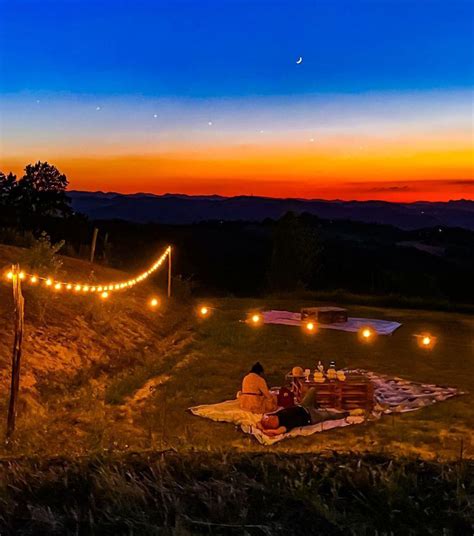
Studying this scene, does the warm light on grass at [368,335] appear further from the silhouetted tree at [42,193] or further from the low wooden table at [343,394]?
the silhouetted tree at [42,193]

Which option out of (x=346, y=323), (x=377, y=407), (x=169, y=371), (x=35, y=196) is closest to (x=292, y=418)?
(x=377, y=407)

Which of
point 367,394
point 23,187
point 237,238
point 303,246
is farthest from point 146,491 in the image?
point 237,238

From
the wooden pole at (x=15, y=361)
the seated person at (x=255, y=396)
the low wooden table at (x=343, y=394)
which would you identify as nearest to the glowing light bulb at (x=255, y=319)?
the low wooden table at (x=343, y=394)

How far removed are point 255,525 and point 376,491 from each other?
0.96 meters

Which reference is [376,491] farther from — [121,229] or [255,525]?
[121,229]

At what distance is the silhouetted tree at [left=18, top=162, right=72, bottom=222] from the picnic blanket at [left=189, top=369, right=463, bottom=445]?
1824 inches

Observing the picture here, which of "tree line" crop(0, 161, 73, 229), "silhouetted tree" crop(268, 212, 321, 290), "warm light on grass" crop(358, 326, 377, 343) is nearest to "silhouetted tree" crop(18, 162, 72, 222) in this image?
"tree line" crop(0, 161, 73, 229)

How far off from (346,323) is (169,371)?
869 cm

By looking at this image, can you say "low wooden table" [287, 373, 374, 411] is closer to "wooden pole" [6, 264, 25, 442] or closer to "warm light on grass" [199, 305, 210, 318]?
"wooden pole" [6, 264, 25, 442]

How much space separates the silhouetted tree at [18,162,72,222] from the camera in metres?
55.9

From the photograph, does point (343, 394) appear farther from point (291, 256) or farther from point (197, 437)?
point (291, 256)

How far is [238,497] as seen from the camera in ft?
14.3

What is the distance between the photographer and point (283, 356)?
54.4 feet

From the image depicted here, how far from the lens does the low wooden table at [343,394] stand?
11.8 metres
